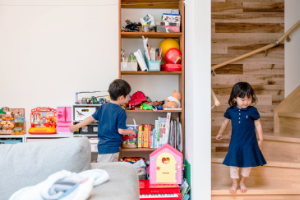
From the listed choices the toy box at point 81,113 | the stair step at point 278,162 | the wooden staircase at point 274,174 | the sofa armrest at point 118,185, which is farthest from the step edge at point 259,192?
the toy box at point 81,113

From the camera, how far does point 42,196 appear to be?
0.83 meters

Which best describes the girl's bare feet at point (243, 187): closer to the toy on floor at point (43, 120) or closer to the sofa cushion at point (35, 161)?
the sofa cushion at point (35, 161)

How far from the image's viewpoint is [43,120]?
2.68 metres

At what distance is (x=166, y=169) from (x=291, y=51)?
1993mm

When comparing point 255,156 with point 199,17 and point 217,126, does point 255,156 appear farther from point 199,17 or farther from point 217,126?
point 199,17

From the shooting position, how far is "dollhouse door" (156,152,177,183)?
2.18m

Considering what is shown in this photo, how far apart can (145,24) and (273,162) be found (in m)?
1.78

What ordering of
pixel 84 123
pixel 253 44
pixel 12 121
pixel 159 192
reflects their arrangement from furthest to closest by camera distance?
pixel 253 44 < pixel 12 121 < pixel 84 123 < pixel 159 192

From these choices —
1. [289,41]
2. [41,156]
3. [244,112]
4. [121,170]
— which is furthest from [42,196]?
[289,41]

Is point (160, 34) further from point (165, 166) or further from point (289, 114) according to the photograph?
point (289, 114)

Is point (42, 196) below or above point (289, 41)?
below

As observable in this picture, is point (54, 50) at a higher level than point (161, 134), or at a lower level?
higher

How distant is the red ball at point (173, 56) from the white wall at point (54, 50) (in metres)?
0.66

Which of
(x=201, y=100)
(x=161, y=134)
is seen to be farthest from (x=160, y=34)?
(x=161, y=134)
